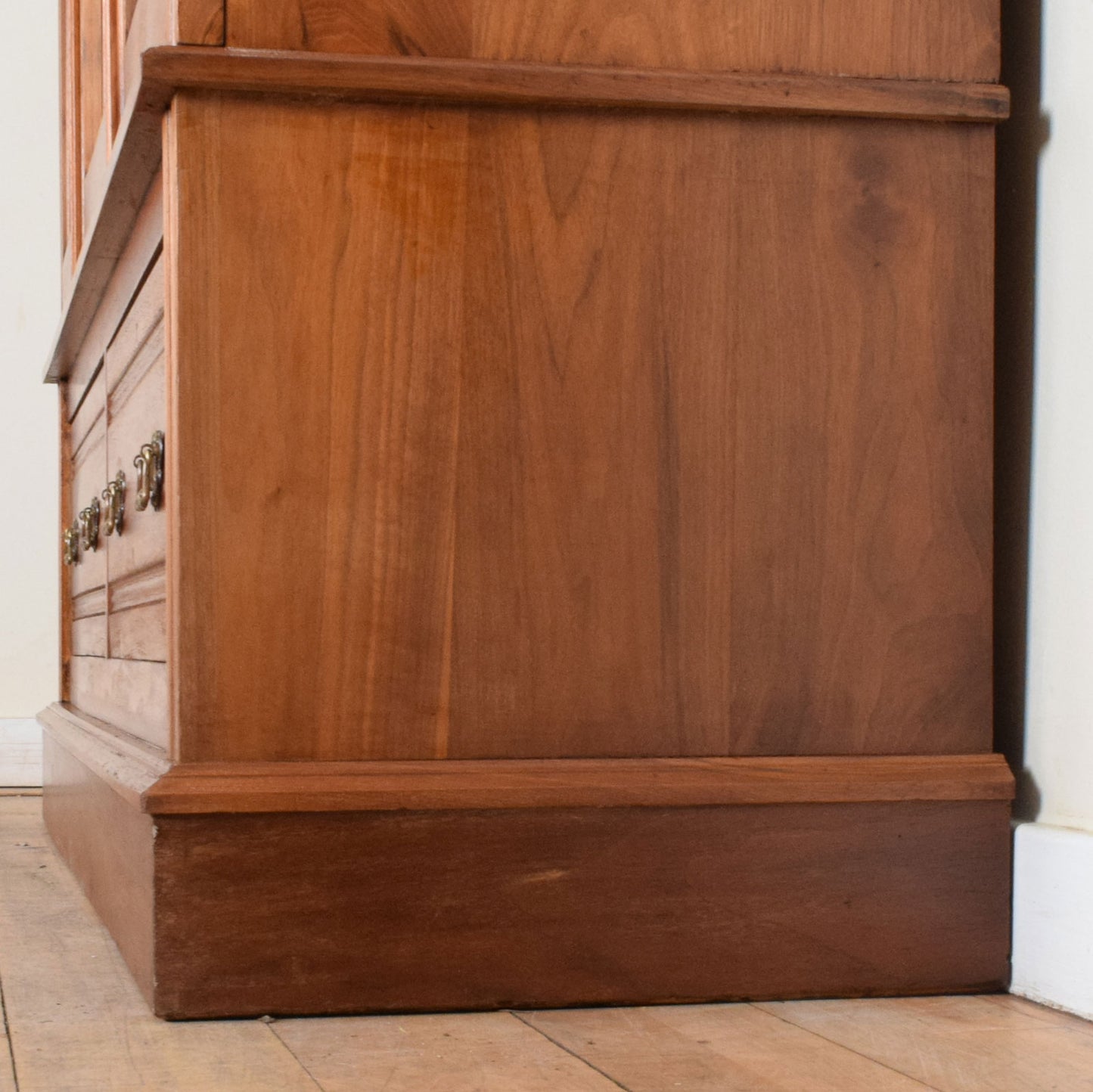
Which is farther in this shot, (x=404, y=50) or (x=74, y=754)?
(x=74, y=754)

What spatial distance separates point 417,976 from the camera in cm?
97

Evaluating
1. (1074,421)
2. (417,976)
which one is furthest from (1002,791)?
(417,976)

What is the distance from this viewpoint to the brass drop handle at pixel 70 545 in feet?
6.47

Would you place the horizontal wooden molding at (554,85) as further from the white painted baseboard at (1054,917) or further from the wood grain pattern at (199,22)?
the white painted baseboard at (1054,917)

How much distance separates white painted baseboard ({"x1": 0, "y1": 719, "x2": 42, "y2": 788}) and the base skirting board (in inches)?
69.0

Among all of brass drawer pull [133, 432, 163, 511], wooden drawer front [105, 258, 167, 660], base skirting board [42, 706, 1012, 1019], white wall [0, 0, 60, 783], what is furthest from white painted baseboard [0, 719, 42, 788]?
base skirting board [42, 706, 1012, 1019]

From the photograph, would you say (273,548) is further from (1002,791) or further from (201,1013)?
(1002,791)

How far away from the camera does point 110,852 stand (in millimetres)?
1228

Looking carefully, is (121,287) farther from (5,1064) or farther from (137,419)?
(5,1064)

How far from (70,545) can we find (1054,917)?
146cm

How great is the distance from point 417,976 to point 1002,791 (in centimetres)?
43

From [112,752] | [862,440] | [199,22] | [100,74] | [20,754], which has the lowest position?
[20,754]

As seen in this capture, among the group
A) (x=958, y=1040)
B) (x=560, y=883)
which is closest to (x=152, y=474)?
(x=560, y=883)

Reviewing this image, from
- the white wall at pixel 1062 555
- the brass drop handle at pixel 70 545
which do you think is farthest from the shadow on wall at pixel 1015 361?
the brass drop handle at pixel 70 545
